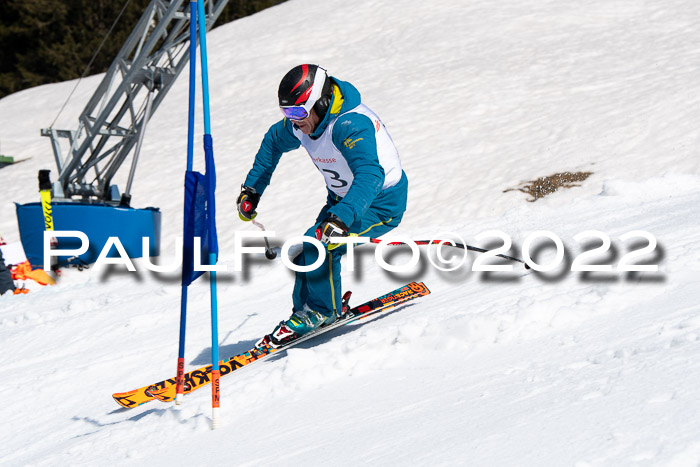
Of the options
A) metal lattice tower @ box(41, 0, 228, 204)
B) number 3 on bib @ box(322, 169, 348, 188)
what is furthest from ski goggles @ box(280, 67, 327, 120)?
metal lattice tower @ box(41, 0, 228, 204)

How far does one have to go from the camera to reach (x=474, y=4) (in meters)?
22.3

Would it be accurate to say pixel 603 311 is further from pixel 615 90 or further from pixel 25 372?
pixel 615 90


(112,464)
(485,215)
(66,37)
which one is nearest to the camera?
(112,464)

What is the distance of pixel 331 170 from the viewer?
4789 millimetres

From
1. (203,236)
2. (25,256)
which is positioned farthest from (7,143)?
(203,236)

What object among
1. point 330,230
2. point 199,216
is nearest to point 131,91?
point 199,216

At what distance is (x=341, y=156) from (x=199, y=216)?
3.65ft

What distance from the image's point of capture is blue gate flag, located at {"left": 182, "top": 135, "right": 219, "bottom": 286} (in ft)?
12.8

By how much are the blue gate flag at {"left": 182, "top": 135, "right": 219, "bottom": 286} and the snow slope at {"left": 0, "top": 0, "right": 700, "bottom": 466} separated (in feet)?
2.46

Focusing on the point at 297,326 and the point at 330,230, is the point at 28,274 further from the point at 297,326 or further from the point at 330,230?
the point at 330,230

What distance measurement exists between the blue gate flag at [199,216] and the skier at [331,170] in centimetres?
Result: 58

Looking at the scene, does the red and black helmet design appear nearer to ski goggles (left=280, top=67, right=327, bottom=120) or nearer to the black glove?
ski goggles (left=280, top=67, right=327, bottom=120)

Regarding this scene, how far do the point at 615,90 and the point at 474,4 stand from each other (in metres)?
8.68
